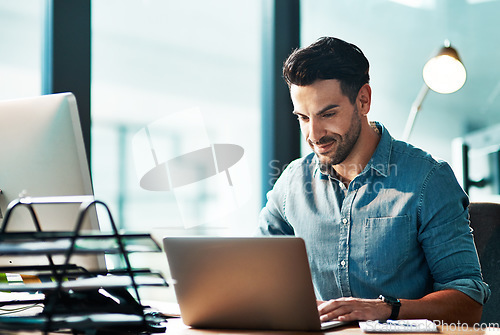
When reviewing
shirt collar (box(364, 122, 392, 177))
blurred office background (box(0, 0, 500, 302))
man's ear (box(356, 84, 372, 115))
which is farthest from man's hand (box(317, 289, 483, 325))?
blurred office background (box(0, 0, 500, 302))

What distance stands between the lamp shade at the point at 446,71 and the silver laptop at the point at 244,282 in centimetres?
165

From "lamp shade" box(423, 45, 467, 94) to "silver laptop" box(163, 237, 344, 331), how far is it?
165 centimetres

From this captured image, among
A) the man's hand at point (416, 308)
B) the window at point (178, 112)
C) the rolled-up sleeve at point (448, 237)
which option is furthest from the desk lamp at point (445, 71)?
the man's hand at point (416, 308)

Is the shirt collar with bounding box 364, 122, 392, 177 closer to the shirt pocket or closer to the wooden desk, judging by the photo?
the shirt pocket

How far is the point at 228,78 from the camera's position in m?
2.72

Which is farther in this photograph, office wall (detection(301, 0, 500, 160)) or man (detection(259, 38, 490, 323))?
office wall (detection(301, 0, 500, 160))

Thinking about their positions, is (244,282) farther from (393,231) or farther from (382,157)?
(382,157)

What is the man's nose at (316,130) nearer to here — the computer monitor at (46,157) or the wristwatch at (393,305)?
the wristwatch at (393,305)

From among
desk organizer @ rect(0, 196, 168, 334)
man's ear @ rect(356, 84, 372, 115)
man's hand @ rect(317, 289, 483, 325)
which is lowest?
man's hand @ rect(317, 289, 483, 325)

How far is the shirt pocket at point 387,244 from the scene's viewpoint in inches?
55.3

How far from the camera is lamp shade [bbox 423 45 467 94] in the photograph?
236cm

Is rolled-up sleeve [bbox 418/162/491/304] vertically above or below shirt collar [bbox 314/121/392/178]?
below

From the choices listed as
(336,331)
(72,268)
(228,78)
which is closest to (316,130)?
(336,331)

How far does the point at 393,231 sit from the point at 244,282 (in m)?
0.58
